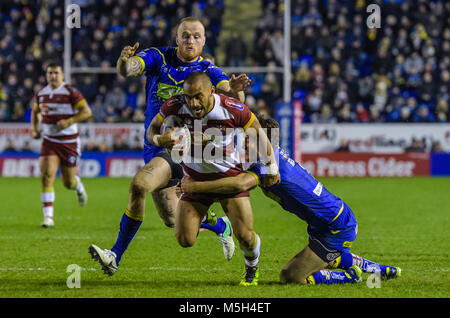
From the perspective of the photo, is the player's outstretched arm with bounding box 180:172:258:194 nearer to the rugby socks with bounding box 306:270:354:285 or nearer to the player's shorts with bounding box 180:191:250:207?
the player's shorts with bounding box 180:191:250:207

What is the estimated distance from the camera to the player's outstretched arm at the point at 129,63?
6.46 metres

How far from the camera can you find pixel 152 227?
10.6m

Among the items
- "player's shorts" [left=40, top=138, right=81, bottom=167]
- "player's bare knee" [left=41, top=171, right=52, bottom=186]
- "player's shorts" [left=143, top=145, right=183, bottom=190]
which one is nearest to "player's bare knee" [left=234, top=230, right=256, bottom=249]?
"player's shorts" [left=143, top=145, right=183, bottom=190]

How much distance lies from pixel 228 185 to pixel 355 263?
4.59ft

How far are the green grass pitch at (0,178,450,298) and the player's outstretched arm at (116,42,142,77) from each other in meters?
1.85

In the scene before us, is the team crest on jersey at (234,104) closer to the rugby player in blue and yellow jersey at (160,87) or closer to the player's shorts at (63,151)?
the rugby player in blue and yellow jersey at (160,87)

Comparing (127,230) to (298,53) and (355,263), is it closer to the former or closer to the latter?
(355,263)

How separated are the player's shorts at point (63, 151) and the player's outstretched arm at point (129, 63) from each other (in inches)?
180

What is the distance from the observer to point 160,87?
698 cm

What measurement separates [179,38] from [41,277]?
8.31 ft

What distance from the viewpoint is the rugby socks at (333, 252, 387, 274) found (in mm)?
6230

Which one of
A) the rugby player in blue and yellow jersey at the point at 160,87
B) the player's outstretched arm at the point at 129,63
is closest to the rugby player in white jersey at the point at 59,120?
the rugby player in blue and yellow jersey at the point at 160,87

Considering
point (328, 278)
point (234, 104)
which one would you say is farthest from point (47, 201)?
point (328, 278)
